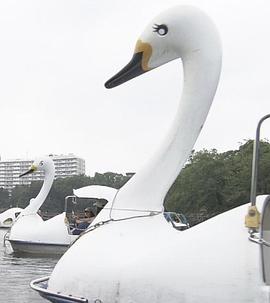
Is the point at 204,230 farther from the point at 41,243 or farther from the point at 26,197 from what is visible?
the point at 26,197

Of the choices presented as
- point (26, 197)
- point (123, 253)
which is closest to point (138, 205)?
point (123, 253)


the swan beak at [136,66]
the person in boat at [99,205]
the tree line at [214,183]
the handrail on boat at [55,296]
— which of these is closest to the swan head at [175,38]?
the swan beak at [136,66]

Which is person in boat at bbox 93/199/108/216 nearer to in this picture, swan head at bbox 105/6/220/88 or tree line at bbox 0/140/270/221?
swan head at bbox 105/6/220/88

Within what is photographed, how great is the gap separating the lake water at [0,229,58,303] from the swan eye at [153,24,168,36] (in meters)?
4.52

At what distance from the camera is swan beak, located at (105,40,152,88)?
6.48m

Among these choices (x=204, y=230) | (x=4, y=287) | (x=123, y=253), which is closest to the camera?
(x=204, y=230)

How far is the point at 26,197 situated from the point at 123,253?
290 ft

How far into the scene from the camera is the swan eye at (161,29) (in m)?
6.27

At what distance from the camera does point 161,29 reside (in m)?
6.29

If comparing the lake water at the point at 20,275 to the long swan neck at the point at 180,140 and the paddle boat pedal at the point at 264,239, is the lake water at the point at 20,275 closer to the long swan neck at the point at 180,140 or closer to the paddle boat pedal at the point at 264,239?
the long swan neck at the point at 180,140

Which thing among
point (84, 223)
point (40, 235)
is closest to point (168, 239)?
point (84, 223)

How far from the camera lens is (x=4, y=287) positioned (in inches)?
403

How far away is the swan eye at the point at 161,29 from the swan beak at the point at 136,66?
19 centimetres

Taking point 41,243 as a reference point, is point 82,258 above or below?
above
